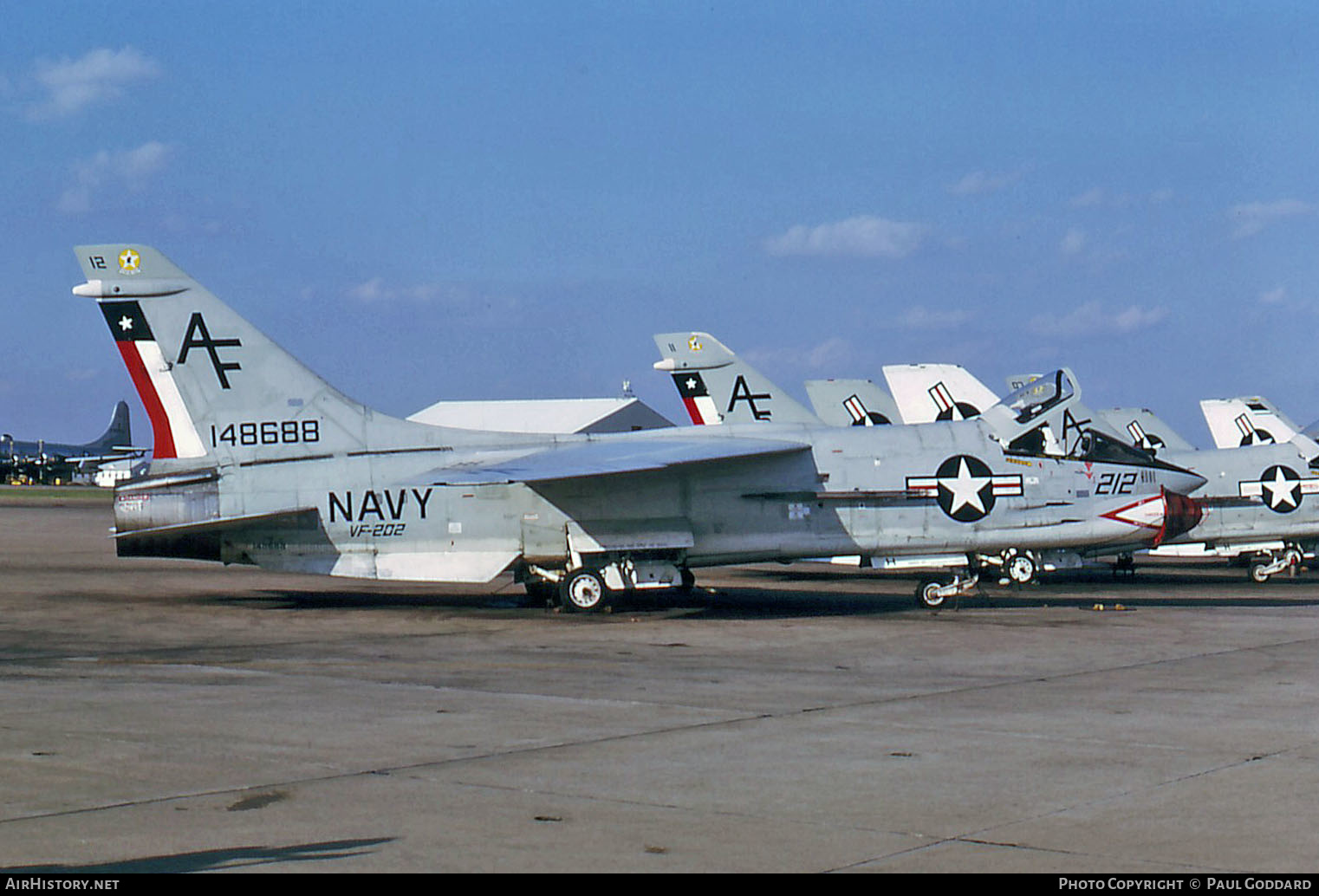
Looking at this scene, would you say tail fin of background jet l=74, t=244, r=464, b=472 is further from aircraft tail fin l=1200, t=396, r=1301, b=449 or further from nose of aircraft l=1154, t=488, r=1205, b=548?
aircraft tail fin l=1200, t=396, r=1301, b=449

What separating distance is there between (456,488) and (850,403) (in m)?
15.3

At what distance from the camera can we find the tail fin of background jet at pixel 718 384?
3075cm

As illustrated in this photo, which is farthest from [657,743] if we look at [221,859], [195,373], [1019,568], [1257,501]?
[1257,501]

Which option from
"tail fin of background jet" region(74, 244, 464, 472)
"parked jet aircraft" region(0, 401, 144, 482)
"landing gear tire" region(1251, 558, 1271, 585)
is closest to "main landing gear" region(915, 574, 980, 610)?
"tail fin of background jet" region(74, 244, 464, 472)

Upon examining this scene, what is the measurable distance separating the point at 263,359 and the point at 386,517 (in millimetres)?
2970

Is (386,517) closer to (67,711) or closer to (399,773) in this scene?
(67,711)

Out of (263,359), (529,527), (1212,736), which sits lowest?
(1212,736)

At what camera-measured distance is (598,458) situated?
66.9 feet

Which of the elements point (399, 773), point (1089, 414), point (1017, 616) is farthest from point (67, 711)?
point (1089, 414)

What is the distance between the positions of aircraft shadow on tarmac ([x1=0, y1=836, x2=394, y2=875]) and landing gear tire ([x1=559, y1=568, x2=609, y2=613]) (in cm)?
1400

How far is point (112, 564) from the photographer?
31156 millimetres

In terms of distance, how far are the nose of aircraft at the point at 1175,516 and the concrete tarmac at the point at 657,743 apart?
227cm

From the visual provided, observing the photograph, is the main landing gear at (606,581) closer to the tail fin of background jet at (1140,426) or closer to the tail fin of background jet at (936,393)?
the tail fin of background jet at (936,393)

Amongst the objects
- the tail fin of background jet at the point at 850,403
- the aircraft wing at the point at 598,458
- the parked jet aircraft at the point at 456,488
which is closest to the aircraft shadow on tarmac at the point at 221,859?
the aircraft wing at the point at 598,458
